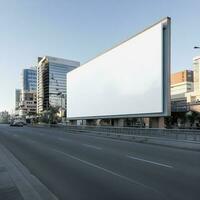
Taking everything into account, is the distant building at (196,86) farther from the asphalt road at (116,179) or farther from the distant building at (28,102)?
the asphalt road at (116,179)

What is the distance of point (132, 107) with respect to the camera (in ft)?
147

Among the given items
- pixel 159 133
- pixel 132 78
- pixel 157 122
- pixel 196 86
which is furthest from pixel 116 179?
pixel 196 86

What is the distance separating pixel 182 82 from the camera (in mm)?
173250

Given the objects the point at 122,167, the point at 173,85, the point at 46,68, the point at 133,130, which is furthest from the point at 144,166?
the point at 173,85

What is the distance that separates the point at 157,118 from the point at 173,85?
142m

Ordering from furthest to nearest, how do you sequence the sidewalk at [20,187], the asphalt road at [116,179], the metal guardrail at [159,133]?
the metal guardrail at [159,133] → the asphalt road at [116,179] → the sidewalk at [20,187]

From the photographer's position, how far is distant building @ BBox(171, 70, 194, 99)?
172 metres

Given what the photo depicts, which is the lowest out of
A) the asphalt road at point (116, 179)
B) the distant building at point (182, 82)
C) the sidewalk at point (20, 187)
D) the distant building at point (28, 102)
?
the asphalt road at point (116, 179)

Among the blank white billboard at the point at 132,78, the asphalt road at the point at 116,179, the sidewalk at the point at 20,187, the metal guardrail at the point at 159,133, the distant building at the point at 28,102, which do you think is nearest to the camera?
the sidewalk at the point at 20,187

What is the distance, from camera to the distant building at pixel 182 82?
172m

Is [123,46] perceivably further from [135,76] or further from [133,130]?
[133,130]

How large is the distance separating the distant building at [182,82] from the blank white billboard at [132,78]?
382 ft

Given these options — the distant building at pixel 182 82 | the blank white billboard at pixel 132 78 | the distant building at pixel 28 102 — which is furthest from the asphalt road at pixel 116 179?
the distant building at pixel 28 102

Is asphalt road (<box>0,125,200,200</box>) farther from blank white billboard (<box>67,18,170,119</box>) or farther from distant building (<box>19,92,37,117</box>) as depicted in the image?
distant building (<box>19,92,37,117</box>)
